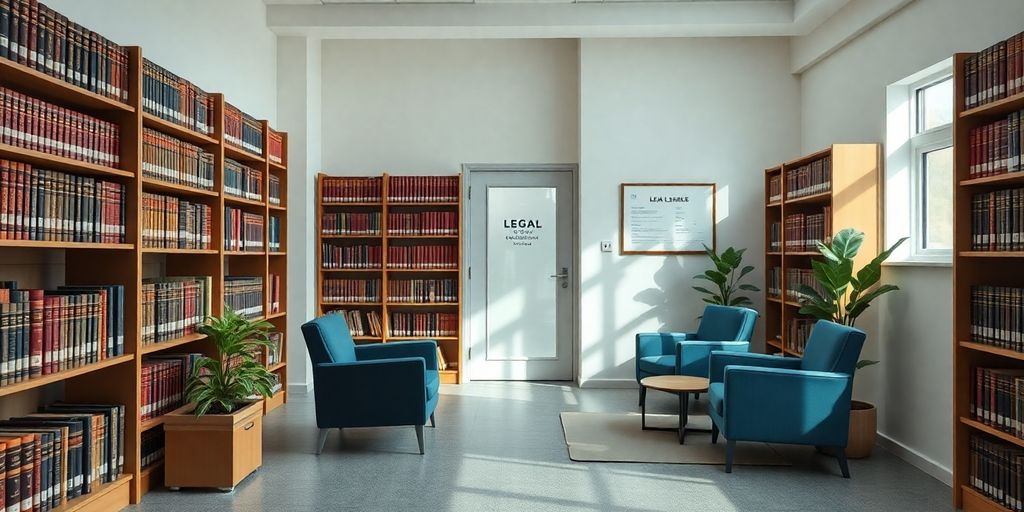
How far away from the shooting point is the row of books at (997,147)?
140 inches

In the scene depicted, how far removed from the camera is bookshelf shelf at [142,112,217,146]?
416 centimetres

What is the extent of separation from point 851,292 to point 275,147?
4949 mm

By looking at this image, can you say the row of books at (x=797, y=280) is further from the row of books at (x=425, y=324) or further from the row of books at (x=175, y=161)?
the row of books at (x=175, y=161)

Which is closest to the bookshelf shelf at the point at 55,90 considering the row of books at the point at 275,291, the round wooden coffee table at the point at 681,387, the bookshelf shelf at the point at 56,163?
the bookshelf shelf at the point at 56,163

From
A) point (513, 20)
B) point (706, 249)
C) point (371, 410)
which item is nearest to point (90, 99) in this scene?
point (371, 410)

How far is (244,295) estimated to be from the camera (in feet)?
18.9

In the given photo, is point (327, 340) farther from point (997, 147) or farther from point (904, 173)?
point (904, 173)

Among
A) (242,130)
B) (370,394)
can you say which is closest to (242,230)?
(242,130)

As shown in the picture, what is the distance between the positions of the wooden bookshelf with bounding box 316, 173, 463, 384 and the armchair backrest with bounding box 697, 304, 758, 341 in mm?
2482

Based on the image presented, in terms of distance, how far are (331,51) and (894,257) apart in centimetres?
575

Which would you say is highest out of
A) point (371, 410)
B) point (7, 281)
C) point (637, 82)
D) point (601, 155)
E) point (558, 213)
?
point (637, 82)

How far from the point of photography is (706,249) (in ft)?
23.6

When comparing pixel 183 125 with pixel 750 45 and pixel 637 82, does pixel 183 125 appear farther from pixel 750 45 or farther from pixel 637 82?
pixel 750 45

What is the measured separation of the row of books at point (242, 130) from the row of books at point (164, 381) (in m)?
1.65
